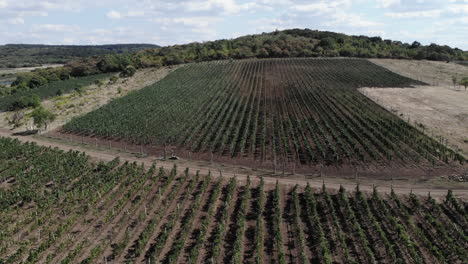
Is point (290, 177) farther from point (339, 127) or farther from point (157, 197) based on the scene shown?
point (339, 127)

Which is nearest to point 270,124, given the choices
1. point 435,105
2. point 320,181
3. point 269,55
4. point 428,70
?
point 320,181

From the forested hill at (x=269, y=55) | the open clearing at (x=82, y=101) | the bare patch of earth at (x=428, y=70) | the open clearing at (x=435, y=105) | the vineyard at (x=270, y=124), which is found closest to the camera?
the vineyard at (x=270, y=124)

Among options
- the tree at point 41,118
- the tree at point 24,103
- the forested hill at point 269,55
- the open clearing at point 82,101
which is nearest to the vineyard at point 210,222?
the tree at point 41,118

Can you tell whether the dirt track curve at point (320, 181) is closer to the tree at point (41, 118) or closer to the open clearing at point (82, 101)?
the tree at point (41, 118)

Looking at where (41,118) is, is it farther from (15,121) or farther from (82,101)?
(82,101)

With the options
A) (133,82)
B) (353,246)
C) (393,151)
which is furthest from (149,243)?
(133,82)

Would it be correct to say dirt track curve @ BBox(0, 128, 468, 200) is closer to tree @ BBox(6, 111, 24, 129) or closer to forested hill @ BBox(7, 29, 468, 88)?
tree @ BBox(6, 111, 24, 129)

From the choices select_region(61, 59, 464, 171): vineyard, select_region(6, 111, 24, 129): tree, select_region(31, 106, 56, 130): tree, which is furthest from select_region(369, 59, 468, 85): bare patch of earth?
select_region(6, 111, 24, 129): tree
